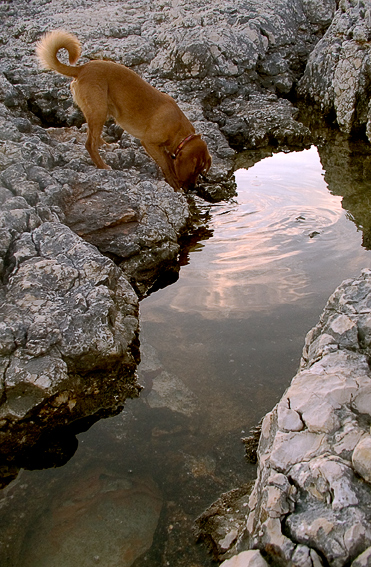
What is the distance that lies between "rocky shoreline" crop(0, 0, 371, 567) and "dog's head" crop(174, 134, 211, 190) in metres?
0.30

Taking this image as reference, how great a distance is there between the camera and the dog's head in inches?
203

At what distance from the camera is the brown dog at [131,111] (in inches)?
190

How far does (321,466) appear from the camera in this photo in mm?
1400

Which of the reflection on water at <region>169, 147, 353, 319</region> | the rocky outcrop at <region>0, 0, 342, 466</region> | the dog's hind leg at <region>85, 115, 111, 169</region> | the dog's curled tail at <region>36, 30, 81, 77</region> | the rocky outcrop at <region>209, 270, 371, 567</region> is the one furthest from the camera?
the dog's hind leg at <region>85, 115, 111, 169</region>

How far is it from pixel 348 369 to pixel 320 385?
0.14 metres

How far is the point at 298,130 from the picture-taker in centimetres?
750

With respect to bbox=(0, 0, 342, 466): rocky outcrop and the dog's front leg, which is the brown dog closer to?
the dog's front leg

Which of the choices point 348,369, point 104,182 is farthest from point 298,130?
point 348,369

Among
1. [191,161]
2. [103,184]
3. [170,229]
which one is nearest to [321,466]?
[170,229]

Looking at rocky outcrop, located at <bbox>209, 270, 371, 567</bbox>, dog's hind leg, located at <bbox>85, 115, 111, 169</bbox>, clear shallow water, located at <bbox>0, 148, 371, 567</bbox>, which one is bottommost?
clear shallow water, located at <bbox>0, 148, 371, 567</bbox>

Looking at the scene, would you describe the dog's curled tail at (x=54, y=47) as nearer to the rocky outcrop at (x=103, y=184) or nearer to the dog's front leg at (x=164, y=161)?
the rocky outcrop at (x=103, y=184)

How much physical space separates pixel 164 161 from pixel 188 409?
3.56 meters

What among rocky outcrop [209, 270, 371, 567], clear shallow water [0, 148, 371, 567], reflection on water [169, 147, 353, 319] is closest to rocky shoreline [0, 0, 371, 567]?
rocky outcrop [209, 270, 371, 567]

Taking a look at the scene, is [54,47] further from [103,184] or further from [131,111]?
[103,184]
